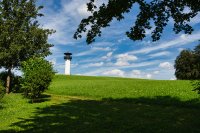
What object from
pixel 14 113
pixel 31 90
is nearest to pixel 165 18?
pixel 14 113

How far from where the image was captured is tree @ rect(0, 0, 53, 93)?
185 ft

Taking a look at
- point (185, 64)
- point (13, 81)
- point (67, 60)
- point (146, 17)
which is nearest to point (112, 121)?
point (146, 17)

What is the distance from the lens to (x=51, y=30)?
Result: 60062 millimetres

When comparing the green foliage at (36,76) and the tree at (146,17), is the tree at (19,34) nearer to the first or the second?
the green foliage at (36,76)

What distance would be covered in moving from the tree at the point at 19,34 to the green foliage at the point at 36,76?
33.7 feet

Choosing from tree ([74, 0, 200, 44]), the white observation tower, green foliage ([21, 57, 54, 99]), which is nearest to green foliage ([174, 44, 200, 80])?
the white observation tower

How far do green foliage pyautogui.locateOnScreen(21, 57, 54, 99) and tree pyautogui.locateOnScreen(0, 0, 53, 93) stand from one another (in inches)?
404

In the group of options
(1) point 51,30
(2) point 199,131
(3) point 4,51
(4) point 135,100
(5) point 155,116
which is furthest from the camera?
(1) point 51,30

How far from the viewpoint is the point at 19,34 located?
5656 centimetres

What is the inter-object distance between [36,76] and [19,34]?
46.5ft

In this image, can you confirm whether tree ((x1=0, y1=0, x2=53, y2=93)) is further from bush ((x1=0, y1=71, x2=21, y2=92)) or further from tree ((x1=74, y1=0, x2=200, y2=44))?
tree ((x1=74, y1=0, x2=200, y2=44))

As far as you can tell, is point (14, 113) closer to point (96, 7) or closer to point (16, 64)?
point (96, 7)

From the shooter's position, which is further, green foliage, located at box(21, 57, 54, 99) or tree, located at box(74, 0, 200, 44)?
green foliage, located at box(21, 57, 54, 99)

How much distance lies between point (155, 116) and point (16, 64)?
34486mm
